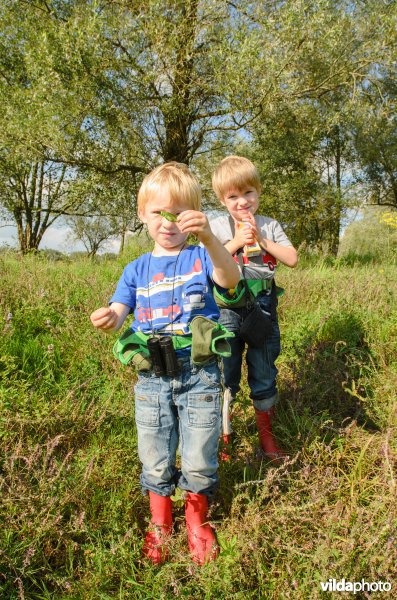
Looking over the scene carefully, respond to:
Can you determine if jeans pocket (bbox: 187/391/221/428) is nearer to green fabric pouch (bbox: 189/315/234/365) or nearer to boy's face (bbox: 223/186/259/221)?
green fabric pouch (bbox: 189/315/234/365)

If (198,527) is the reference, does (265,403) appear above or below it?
above

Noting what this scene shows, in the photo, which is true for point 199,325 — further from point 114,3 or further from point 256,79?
point 114,3

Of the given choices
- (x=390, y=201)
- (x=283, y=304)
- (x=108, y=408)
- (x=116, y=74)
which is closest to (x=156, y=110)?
(x=116, y=74)

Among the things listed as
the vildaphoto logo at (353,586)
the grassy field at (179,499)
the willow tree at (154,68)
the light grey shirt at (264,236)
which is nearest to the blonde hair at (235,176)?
the light grey shirt at (264,236)

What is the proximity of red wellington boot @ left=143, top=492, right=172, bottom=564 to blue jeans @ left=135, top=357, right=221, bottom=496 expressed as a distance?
0.26 ft

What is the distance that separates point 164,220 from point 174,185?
0.19 metres

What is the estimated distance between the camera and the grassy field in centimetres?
197

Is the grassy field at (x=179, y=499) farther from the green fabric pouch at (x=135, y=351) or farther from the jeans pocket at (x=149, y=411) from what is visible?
the green fabric pouch at (x=135, y=351)

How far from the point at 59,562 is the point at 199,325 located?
144cm

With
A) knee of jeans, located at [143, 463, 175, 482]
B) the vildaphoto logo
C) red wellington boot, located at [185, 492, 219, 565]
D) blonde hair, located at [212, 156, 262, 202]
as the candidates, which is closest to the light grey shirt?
blonde hair, located at [212, 156, 262, 202]

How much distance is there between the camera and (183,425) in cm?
218

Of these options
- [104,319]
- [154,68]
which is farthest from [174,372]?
[154,68]

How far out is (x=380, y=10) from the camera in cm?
1059

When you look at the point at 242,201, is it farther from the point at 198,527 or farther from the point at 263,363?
the point at 198,527
